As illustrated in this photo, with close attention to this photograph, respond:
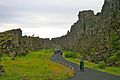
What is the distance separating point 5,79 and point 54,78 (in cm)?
624

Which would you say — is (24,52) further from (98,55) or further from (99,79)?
(99,79)

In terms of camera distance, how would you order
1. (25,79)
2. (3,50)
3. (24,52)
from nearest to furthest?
(25,79) → (3,50) → (24,52)

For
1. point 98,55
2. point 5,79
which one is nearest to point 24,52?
point 98,55

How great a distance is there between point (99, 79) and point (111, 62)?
124ft

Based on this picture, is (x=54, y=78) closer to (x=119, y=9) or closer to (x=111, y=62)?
(x=111, y=62)

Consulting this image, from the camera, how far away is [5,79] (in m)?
39.8

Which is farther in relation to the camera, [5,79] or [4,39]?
[4,39]

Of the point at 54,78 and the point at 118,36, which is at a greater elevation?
the point at 118,36

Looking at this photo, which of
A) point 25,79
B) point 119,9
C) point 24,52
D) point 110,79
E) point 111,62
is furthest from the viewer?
point 24,52

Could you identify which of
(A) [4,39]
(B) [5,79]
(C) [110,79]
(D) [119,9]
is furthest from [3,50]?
(D) [119,9]

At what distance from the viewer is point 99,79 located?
40562mm

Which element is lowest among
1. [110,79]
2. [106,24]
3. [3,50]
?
[110,79]

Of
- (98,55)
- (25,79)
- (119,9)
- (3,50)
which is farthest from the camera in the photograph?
(98,55)

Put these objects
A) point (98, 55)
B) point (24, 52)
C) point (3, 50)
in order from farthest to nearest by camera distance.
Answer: point (24, 52) < point (98, 55) < point (3, 50)
